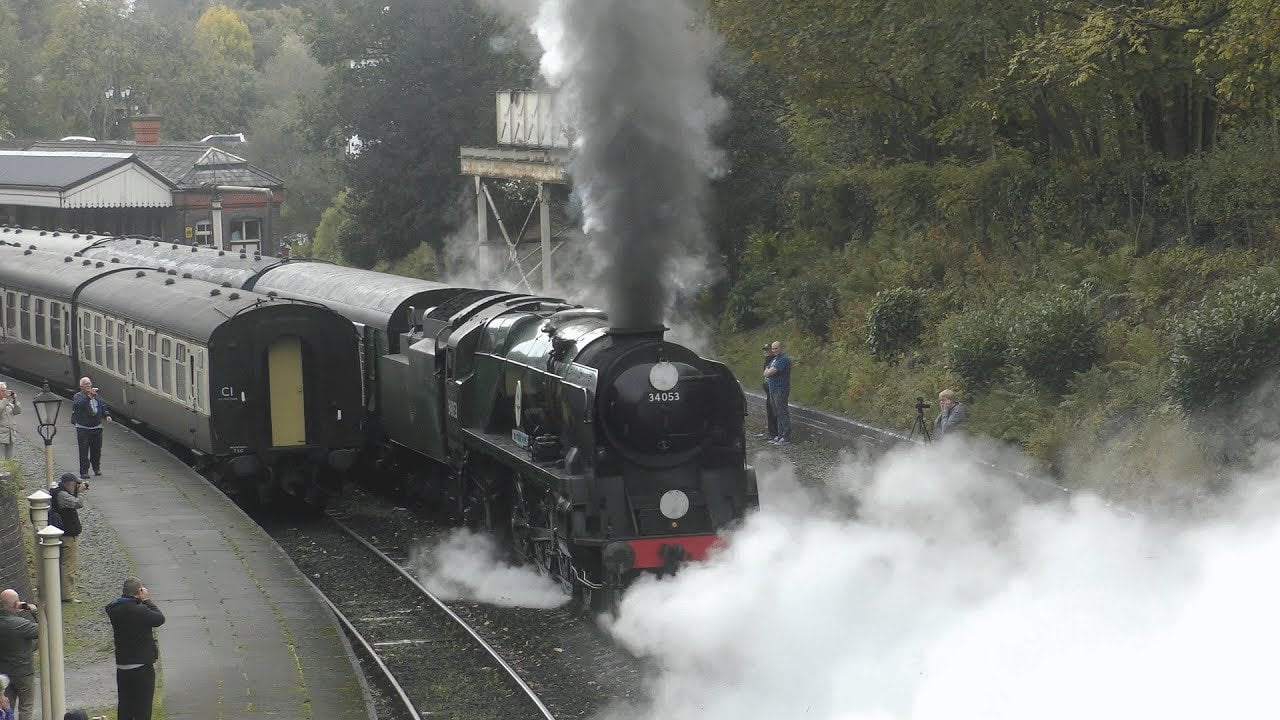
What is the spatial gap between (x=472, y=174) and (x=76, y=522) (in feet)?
65.1

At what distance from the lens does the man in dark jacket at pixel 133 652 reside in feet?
33.5

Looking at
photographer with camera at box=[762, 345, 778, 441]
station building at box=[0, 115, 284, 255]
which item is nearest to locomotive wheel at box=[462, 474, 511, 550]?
photographer with camera at box=[762, 345, 778, 441]

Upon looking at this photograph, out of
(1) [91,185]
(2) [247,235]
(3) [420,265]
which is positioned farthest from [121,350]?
(2) [247,235]

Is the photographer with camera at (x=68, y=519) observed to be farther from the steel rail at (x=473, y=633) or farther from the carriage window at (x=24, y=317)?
the carriage window at (x=24, y=317)

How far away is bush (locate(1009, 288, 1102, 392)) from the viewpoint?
1766 cm

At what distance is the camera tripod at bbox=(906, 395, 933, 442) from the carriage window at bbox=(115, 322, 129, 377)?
36.3 feet

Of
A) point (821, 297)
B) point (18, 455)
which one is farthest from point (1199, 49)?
point (18, 455)

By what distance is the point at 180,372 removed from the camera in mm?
18484

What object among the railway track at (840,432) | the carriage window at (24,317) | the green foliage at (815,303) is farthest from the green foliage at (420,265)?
the railway track at (840,432)

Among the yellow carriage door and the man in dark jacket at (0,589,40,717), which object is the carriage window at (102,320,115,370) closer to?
A: the yellow carriage door

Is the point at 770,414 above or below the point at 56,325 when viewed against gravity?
below

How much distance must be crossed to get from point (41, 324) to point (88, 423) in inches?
348

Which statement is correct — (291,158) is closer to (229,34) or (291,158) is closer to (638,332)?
(229,34)

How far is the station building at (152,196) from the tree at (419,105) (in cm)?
Result: 1166
